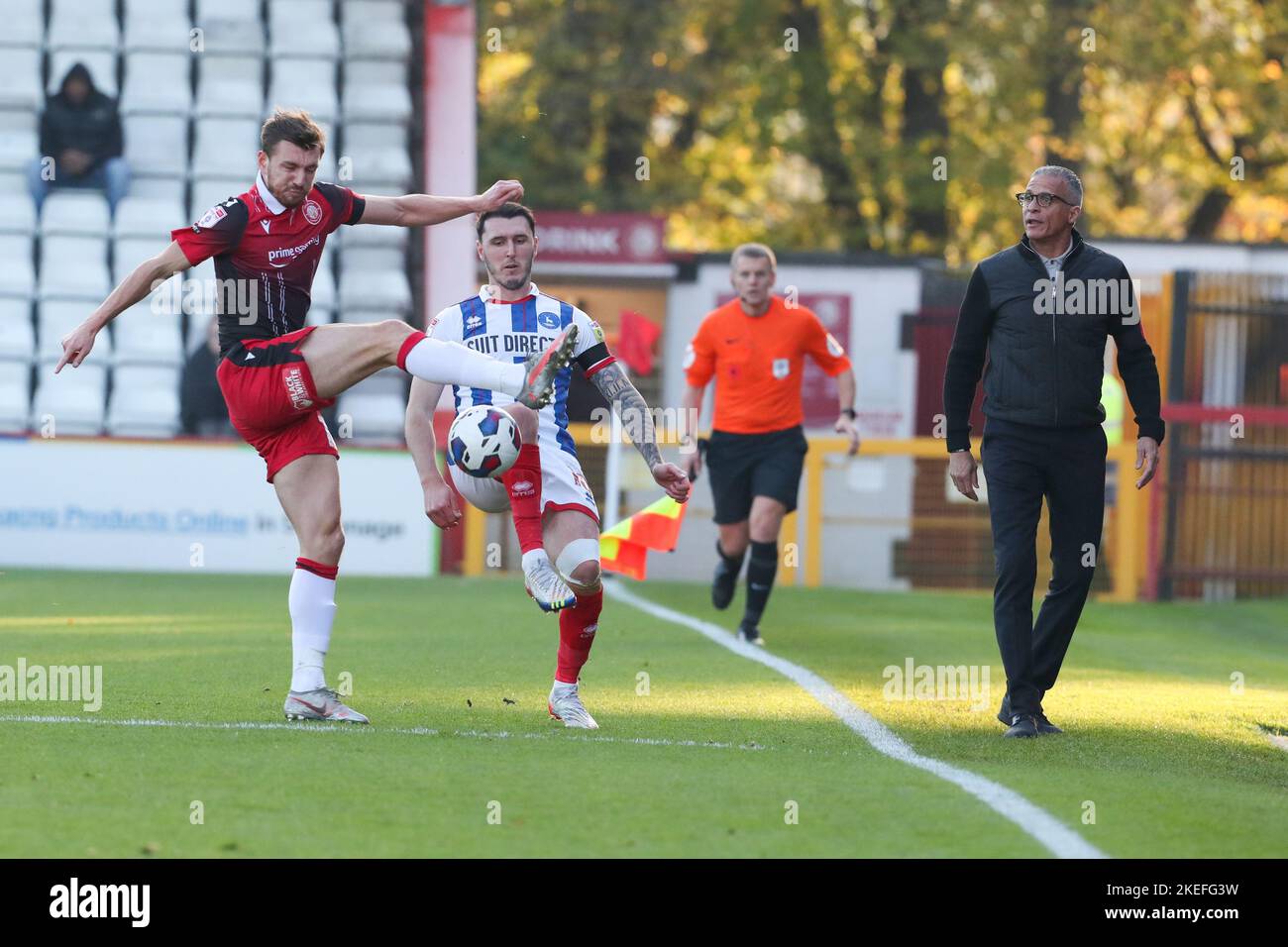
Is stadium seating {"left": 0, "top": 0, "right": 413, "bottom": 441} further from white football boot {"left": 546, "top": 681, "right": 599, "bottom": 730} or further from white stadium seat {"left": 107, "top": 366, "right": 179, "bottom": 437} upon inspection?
white football boot {"left": 546, "top": 681, "right": 599, "bottom": 730}

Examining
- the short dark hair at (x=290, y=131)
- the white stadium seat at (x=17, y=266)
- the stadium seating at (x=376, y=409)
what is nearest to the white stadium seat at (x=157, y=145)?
the white stadium seat at (x=17, y=266)

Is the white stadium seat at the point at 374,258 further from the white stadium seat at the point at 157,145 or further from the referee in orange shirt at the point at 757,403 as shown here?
the referee in orange shirt at the point at 757,403

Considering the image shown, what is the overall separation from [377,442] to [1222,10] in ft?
65.3

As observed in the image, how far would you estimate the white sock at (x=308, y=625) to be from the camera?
25.9ft

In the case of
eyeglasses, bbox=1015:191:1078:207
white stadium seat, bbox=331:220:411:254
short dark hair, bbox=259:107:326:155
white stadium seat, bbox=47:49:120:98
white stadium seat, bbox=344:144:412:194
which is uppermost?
white stadium seat, bbox=47:49:120:98

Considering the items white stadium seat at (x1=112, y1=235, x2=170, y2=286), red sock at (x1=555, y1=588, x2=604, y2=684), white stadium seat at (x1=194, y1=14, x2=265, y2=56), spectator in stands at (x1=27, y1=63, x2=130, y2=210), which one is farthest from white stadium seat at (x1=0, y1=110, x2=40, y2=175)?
red sock at (x1=555, y1=588, x2=604, y2=684)

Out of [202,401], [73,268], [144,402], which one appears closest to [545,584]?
[202,401]

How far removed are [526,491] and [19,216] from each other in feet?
52.1

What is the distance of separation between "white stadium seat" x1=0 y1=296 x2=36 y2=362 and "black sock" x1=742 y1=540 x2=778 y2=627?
11.3 meters

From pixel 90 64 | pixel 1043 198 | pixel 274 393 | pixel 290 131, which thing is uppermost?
pixel 90 64

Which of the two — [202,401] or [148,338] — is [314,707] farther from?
[148,338]

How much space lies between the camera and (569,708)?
7977 mm

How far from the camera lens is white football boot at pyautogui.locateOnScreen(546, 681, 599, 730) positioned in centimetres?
788
